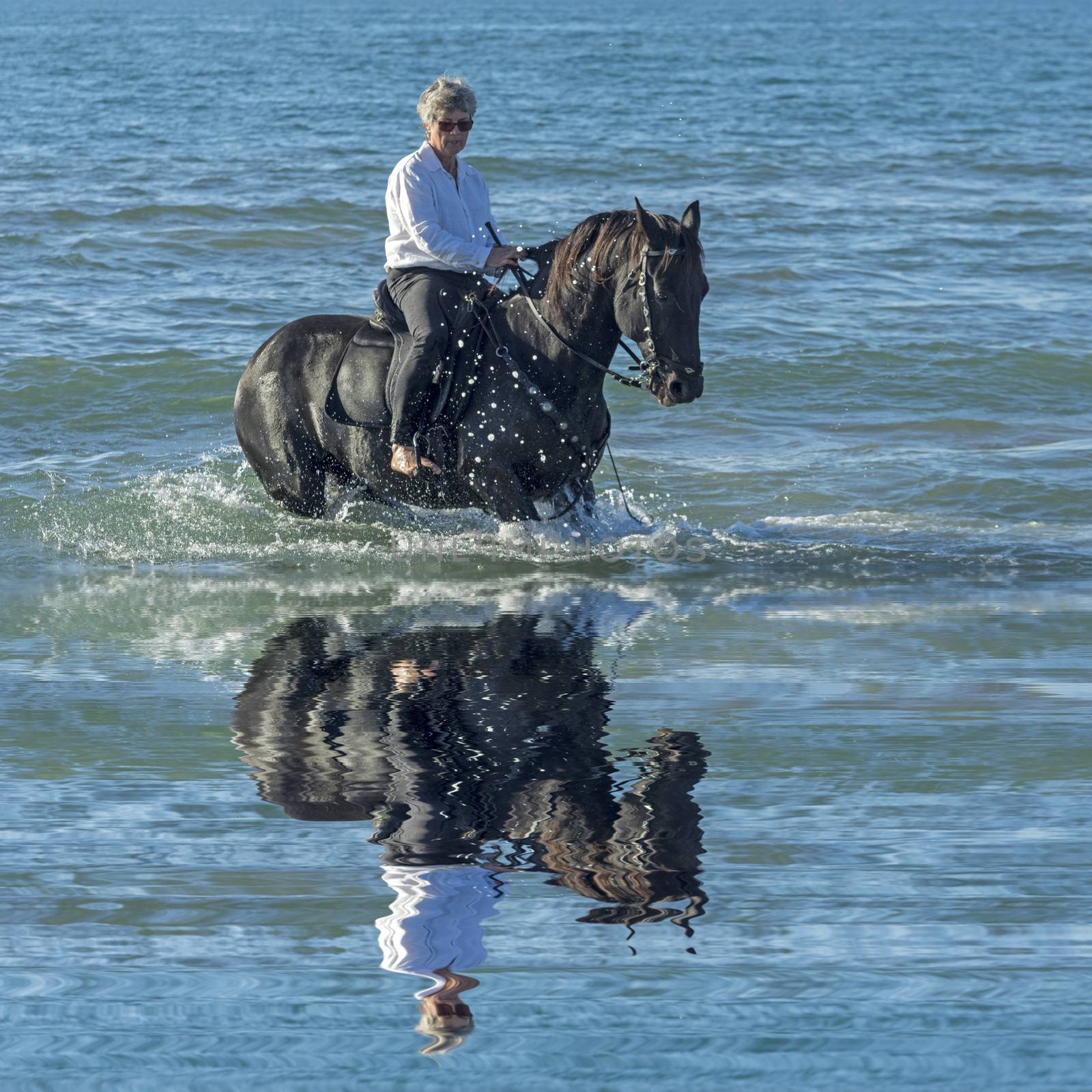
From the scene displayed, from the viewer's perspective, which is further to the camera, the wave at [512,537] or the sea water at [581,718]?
the wave at [512,537]

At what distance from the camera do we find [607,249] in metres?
8.01

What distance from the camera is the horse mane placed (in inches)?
308

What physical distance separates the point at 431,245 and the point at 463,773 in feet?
11.0

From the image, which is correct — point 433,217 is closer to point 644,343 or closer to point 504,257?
point 504,257

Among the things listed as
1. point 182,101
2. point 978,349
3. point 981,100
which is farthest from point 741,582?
point 981,100

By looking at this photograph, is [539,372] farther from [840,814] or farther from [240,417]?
[840,814]

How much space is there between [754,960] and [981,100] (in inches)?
1617

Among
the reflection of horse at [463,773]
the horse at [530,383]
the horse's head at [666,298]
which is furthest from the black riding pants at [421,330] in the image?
the reflection of horse at [463,773]

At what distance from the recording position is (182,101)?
125 ft

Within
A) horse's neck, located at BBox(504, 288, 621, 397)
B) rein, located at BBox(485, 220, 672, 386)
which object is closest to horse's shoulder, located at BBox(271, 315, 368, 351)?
rein, located at BBox(485, 220, 672, 386)

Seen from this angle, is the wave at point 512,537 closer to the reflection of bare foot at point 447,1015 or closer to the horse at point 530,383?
the horse at point 530,383

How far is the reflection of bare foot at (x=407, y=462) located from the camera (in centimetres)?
884

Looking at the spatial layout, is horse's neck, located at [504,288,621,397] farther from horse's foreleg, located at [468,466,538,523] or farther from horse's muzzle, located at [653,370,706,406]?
horse's foreleg, located at [468,466,538,523]

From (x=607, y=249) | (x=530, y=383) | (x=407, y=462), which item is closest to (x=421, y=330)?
(x=530, y=383)
